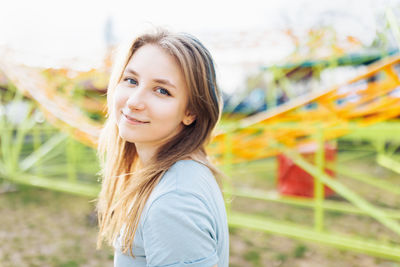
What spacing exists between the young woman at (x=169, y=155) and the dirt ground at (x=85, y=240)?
2.25m

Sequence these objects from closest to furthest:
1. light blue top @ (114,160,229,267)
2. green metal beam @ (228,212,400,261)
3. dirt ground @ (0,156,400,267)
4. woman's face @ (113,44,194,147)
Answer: light blue top @ (114,160,229,267) < woman's face @ (113,44,194,147) < green metal beam @ (228,212,400,261) < dirt ground @ (0,156,400,267)

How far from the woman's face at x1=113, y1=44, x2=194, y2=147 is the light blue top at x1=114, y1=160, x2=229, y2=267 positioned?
0.15m

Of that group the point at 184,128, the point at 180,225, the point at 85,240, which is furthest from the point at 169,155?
the point at 85,240

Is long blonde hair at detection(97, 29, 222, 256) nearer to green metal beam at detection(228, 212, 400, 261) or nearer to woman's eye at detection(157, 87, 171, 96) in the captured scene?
woman's eye at detection(157, 87, 171, 96)

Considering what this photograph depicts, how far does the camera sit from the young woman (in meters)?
0.67

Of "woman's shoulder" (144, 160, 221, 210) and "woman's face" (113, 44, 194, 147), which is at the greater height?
"woman's face" (113, 44, 194, 147)

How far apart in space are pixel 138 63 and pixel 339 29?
522cm

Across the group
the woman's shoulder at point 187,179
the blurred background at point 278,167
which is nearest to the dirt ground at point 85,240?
the blurred background at point 278,167

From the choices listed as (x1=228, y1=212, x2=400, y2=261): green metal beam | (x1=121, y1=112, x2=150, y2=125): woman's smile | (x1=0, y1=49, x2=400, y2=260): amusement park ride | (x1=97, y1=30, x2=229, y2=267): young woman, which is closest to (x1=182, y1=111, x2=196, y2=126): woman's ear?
(x1=97, y1=30, x2=229, y2=267): young woman

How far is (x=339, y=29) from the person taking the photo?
5.30m

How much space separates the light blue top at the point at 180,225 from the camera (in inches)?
25.9

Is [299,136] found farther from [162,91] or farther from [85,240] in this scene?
[162,91]

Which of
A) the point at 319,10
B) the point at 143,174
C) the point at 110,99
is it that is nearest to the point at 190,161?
the point at 143,174

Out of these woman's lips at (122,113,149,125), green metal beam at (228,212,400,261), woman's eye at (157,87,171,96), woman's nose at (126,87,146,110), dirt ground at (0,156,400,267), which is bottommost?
dirt ground at (0,156,400,267)
